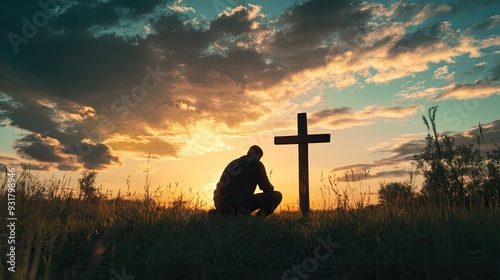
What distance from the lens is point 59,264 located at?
4066 millimetres

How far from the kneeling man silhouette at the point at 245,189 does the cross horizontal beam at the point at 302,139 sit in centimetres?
310

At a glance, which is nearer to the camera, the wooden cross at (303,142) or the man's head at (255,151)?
the man's head at (255,151)

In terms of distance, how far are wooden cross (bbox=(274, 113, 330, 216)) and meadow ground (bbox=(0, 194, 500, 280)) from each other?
16.3 feet

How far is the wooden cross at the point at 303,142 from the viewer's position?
1044 cm

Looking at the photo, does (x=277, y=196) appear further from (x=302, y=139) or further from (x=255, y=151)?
(x=302, y=139)

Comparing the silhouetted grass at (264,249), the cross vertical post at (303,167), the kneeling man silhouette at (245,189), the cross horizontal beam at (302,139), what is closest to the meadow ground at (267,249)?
the silhouetted grass at (264,249)

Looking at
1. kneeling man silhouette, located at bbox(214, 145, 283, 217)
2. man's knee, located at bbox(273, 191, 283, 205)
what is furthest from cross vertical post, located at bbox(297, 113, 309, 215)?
kneeling man silhouette, located at bbox(214, 145, 283, 217)

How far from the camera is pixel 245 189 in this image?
8148mm

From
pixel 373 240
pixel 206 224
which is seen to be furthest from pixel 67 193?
pixel 373 240

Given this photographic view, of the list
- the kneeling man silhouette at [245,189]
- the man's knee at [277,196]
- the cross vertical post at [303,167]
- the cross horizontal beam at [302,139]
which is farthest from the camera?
the cross horizontal beam at [302,139]

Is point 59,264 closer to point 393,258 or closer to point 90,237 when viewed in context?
point 90,237

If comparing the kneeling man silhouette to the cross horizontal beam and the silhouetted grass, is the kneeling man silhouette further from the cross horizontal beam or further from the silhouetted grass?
the cross horizontal beam

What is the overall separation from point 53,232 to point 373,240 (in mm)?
3951

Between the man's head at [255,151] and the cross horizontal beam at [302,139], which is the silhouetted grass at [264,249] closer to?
the man's head at [255,151]
